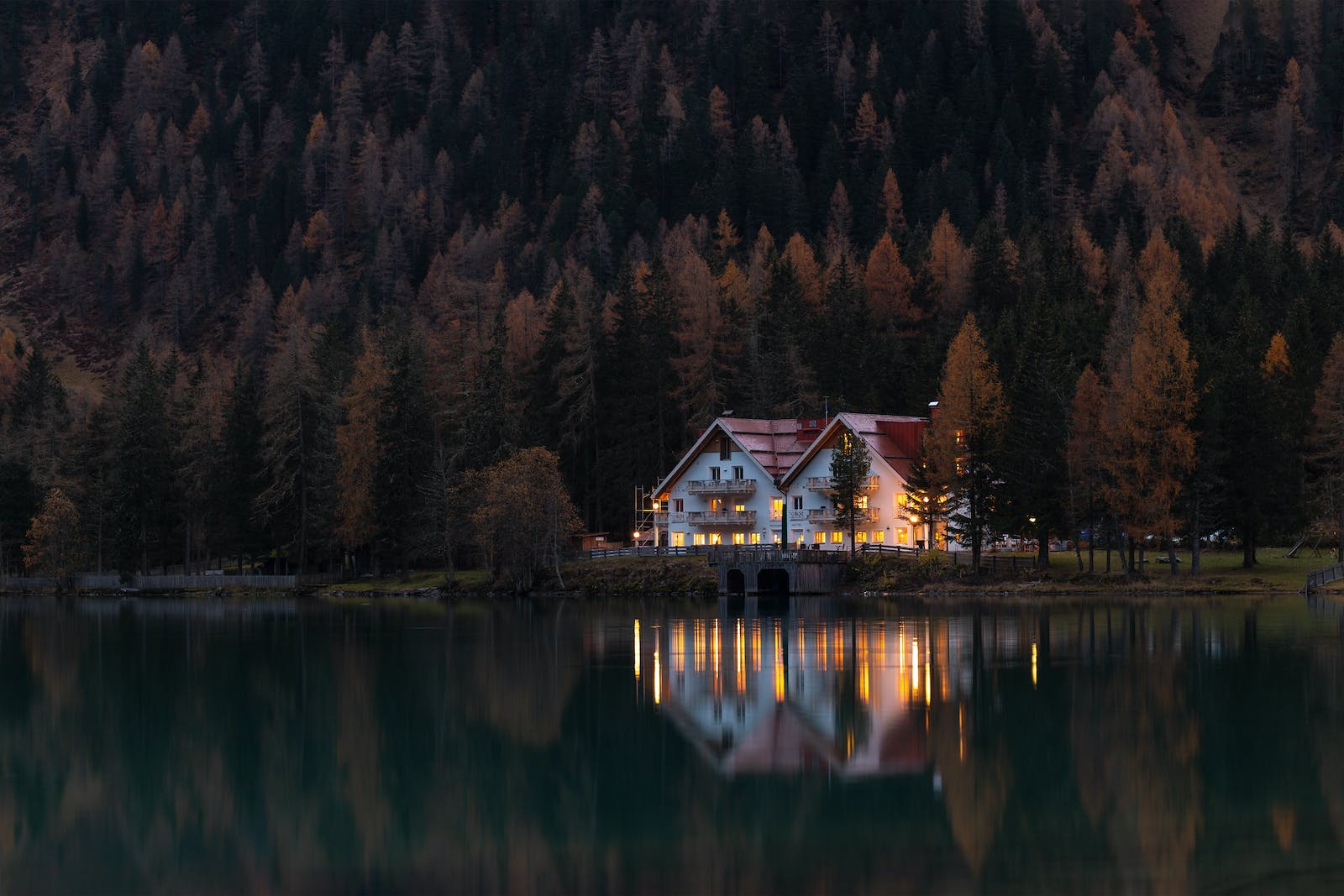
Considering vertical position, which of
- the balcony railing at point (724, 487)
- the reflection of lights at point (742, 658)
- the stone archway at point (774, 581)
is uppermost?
the balcony railing at point (724, 487)

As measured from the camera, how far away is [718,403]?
112312 mm

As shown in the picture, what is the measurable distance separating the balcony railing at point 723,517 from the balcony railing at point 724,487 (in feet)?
4.67

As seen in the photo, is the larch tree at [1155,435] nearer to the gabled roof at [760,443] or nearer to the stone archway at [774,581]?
the stone archway at [774,581]

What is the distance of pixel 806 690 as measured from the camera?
136 feet

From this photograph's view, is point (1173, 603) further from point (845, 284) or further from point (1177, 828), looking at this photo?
point (845, 284)

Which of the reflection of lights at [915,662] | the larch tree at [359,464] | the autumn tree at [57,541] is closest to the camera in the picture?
the reflection of lights at [915,662]

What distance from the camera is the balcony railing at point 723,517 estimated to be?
10481 cm

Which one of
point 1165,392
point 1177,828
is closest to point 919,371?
point 1165,392

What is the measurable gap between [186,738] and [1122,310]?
283 feet

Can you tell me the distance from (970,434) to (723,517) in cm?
2255

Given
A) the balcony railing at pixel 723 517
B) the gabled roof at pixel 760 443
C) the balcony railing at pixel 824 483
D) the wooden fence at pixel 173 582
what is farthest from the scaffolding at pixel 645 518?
the wooden fence at pixel 173 582

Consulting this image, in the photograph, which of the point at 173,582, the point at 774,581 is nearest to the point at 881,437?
the point at 774,581

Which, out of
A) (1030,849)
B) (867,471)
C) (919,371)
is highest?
(919,371)

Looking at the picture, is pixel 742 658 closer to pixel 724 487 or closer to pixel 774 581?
pixel 774 581
